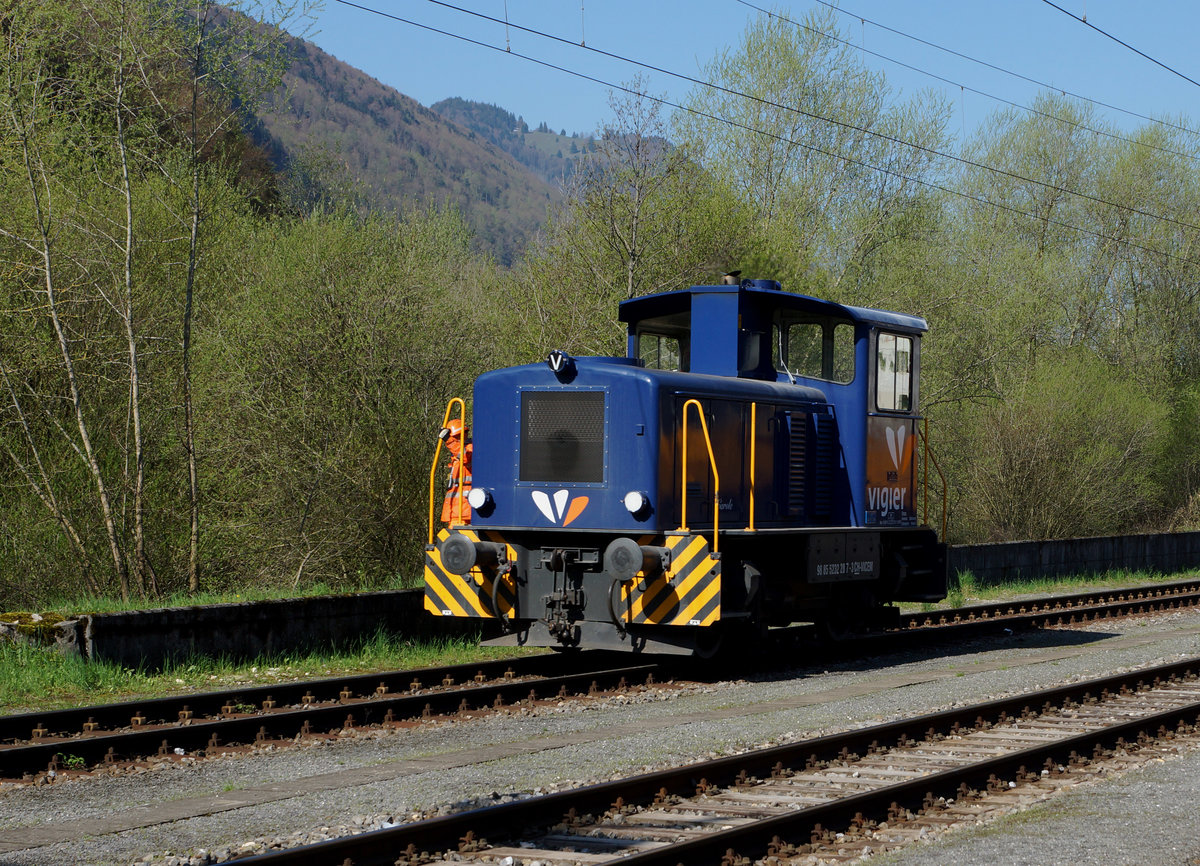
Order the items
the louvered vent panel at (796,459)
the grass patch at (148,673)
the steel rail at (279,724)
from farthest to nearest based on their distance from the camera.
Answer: the louvered vent panel at (796,459), the grass patch at (148,673), the steel rail at (279,724)

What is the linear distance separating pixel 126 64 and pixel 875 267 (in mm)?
19966

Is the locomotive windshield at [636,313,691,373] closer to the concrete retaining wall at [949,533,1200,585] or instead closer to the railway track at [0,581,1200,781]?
the railway track at [0,581,1200,781]

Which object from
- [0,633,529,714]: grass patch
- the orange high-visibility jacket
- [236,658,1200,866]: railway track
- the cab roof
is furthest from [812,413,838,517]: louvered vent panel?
[0,633,529,714]: grass patch

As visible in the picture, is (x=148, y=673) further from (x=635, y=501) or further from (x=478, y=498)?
(x=635, y=501)

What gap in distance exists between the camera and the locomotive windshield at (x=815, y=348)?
12664 mm

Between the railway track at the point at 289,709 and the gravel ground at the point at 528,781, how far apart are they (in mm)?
361

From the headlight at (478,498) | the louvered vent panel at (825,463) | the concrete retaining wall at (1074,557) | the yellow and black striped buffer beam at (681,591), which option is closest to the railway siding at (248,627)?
the headlight at (478,498)

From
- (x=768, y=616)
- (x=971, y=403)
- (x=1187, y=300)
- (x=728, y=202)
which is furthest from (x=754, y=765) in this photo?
(x=1187, y=300)

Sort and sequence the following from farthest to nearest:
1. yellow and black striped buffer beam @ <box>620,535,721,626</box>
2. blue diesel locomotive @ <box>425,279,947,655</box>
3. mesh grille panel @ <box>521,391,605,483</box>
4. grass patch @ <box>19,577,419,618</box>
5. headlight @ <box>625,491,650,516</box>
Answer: grass patch @ <box>19,577,419,618</box>
mesh grille panel @ <box>521,391,605,483</box>
blue diesel locomotive @ <box>425,279,947,655</box>
headlight @ <box>625,491,650,516</box>
yellow and black striped buffer beam @ <box>620,535,721,626</box>

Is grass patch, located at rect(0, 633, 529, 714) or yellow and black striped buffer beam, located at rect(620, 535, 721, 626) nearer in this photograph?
grass patch, located at rect(0, 633, 529, 714)

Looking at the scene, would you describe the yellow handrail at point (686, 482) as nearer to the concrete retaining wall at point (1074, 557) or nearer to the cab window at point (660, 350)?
the cab window at point (660, 350)

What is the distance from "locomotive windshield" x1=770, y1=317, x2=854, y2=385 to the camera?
41.5 ft

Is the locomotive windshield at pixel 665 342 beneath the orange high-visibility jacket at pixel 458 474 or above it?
above

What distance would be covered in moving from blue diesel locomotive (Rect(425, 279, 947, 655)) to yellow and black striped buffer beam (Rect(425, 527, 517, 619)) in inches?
0.7
